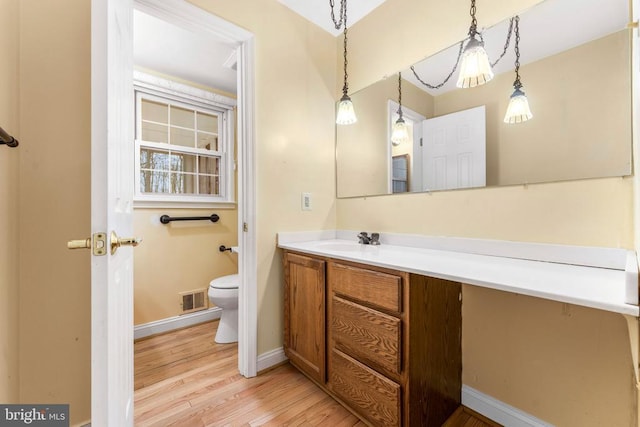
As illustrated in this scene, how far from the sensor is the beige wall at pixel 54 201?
1047 millimetres

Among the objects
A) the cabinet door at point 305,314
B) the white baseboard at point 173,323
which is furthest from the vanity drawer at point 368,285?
the white baseboard at point 173,323

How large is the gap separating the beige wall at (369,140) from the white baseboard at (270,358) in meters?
1.24

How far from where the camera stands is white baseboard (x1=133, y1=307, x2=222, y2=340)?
2156 mm

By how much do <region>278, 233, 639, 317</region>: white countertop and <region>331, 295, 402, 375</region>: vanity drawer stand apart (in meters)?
0.24

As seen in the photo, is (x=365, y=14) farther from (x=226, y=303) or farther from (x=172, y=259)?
(x=172, y=259)

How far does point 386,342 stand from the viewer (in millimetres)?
1107

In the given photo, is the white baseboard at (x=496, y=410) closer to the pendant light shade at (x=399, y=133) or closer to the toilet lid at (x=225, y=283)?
the pendant light shade at (x=399, y=133)

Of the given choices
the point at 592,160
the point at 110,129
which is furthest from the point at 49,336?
the point at 592,160

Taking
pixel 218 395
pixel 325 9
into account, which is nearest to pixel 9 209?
pixel 218 395

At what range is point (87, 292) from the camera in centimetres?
117

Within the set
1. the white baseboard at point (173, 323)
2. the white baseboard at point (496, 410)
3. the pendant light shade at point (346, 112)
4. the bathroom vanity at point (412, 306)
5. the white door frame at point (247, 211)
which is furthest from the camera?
the white baseboard at point (173, 323)

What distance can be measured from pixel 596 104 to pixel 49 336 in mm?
2414

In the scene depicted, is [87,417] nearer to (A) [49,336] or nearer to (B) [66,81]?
(A) [49,336]

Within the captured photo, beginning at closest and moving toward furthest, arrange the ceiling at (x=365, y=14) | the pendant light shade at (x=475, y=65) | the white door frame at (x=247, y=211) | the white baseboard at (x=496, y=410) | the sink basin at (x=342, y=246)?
the ceiling at (x=365, y=14) → the white baseboard at (x=496, y=410) → the pendant light shade at (x=475, y=65) → the white door frame at (x=247, y=211) → the sink basin at (x=342, y=246)
